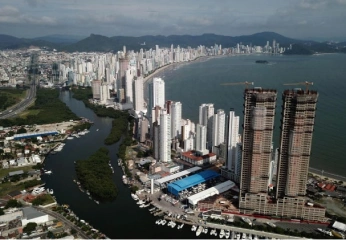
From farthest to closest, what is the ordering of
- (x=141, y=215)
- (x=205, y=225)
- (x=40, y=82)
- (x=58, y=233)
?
(x=40, y=82), (x=141, y=215), (x=205, y=225), (x=58, y=233)

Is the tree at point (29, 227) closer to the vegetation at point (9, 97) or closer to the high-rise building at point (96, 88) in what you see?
the vegetation at point (9, 97)

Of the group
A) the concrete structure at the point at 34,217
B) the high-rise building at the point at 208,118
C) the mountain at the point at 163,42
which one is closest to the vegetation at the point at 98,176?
the concrete structure at the point at 34,217

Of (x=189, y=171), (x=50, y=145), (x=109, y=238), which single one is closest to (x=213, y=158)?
(x=189, y=171)

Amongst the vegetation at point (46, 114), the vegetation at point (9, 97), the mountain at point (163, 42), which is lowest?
the vegetation at point (46, 114)

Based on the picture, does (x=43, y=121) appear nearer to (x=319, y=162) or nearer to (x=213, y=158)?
(x=213, y=158)

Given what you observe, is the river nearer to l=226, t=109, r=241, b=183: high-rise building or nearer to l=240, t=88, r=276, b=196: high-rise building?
l=240, t=88, r=276, b=196: high-rise building
